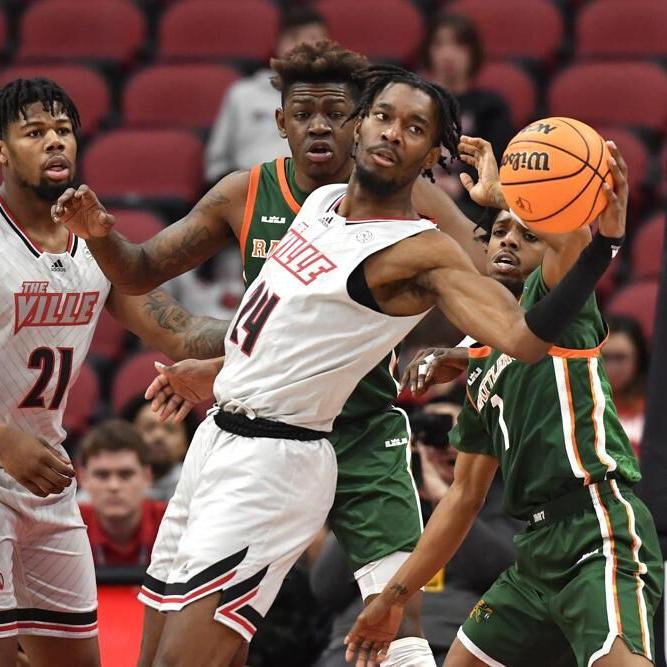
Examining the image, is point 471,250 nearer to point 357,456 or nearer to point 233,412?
point 357,456

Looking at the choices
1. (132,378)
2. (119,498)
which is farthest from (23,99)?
(132,378)

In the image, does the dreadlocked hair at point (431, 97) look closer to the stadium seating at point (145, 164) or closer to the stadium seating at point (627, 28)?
the stadium seating at point (145, 164)

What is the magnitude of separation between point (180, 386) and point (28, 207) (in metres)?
0.88

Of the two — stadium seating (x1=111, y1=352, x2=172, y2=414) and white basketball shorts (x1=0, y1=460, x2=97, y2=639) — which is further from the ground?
white basketball shorts (x1=0, y1=460, x2=97, y2=639)

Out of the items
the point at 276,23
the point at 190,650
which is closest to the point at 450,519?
the point at 190,650

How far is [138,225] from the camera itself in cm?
993

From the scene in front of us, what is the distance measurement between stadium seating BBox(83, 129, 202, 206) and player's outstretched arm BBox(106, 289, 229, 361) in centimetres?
492

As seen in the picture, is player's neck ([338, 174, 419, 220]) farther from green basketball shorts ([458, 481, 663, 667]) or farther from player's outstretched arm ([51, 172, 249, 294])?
green basketball shorts ([458, 481, 663, 667])

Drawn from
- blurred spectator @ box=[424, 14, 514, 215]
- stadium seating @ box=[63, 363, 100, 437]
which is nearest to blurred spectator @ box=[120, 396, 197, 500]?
stadium seating @ box=[63, 363, 100, 437]

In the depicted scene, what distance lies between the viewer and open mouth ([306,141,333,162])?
551 centimetres

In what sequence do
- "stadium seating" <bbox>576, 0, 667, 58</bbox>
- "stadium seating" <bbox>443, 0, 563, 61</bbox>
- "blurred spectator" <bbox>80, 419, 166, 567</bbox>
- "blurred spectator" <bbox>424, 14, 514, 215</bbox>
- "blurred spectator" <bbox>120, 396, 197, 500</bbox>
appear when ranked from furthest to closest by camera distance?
1. "stadium seating" <bbox>443, 0, 563, 61</bbox>
2. "stadium seating" <bbox>576, 0, 667, 58</bbox>
3. "blurred spectator" <bbox>424, 14, 514, 215</bbox>
4. "blurred spectator" <bbox>120, 396, 197, 500</bbox>
5. "blurred spectator" <bbox>80, 419, 166, 567</bbox>

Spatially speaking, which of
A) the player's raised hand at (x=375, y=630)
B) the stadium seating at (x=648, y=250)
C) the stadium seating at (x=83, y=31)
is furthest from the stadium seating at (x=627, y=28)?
the player's raised hand at (x=375, y=630)

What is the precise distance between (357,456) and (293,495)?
2.55 feet

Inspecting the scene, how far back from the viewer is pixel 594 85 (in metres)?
10.6
